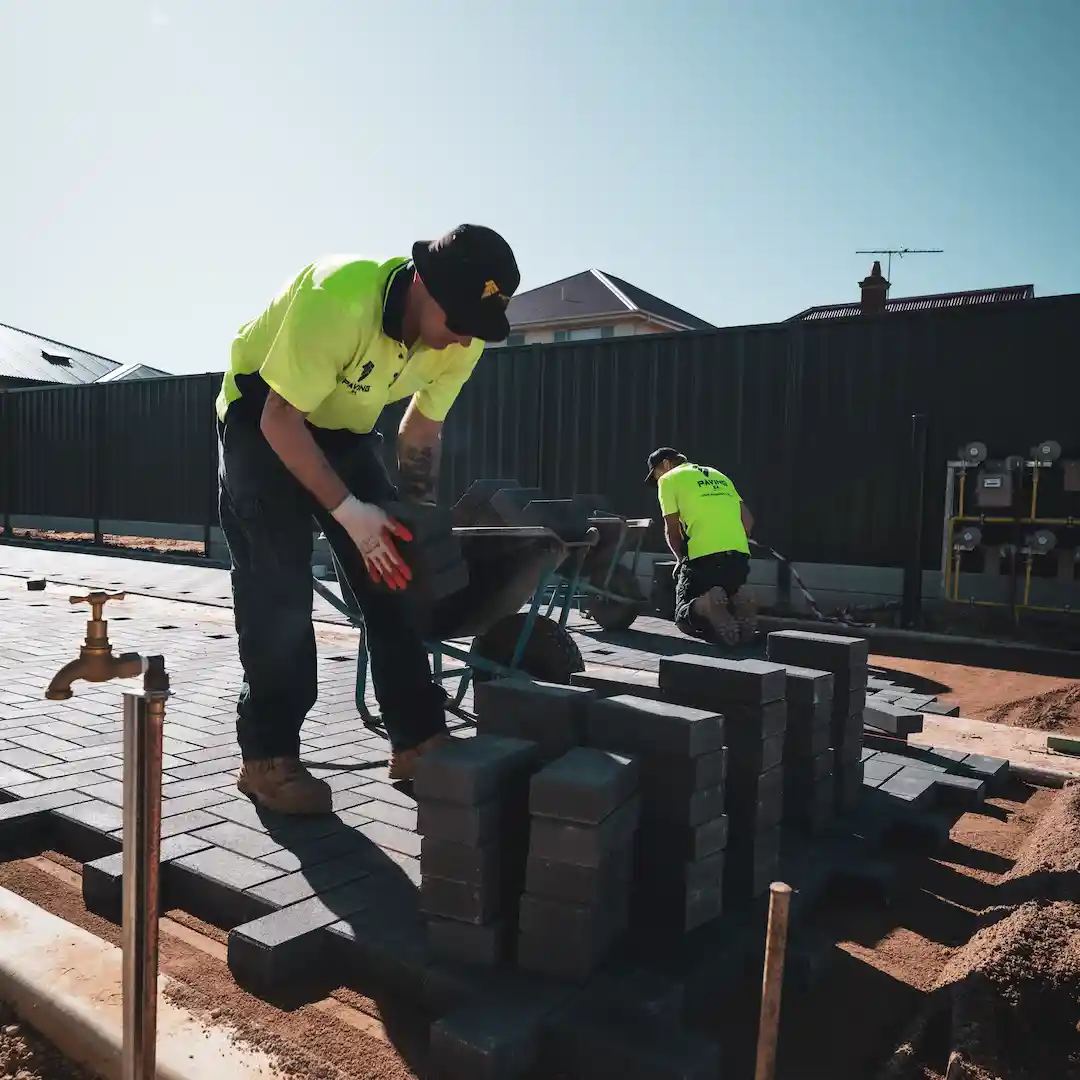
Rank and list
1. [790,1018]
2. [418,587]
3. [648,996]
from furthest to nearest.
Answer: [418,587] < [790,1018] < [648,996]

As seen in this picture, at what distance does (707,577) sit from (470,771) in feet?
16.8

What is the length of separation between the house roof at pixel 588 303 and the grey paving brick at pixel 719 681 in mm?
29081

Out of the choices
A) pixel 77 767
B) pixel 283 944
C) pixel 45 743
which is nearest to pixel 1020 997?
pixel 283 944

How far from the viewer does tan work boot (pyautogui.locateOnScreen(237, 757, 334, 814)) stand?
10.3ft

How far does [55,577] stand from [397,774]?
9.98 meters

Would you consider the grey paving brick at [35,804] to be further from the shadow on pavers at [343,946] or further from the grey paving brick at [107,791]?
the shadow on pavers at [343,946]

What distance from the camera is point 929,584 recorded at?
9.06 m

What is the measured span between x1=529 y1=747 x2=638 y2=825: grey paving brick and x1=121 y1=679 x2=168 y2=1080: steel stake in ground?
2.89 feet

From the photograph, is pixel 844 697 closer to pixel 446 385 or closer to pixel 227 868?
pixel 446 385

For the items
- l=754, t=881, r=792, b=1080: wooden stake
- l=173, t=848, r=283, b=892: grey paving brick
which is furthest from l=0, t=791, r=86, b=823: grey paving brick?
l=754, t=881, r=792, b=1080: wooden stake

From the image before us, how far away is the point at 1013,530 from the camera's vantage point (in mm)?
8617

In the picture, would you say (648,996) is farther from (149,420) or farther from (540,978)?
(149,420)

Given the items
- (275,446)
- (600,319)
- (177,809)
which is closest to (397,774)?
(177,809)

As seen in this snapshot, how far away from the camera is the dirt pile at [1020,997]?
1.88m
